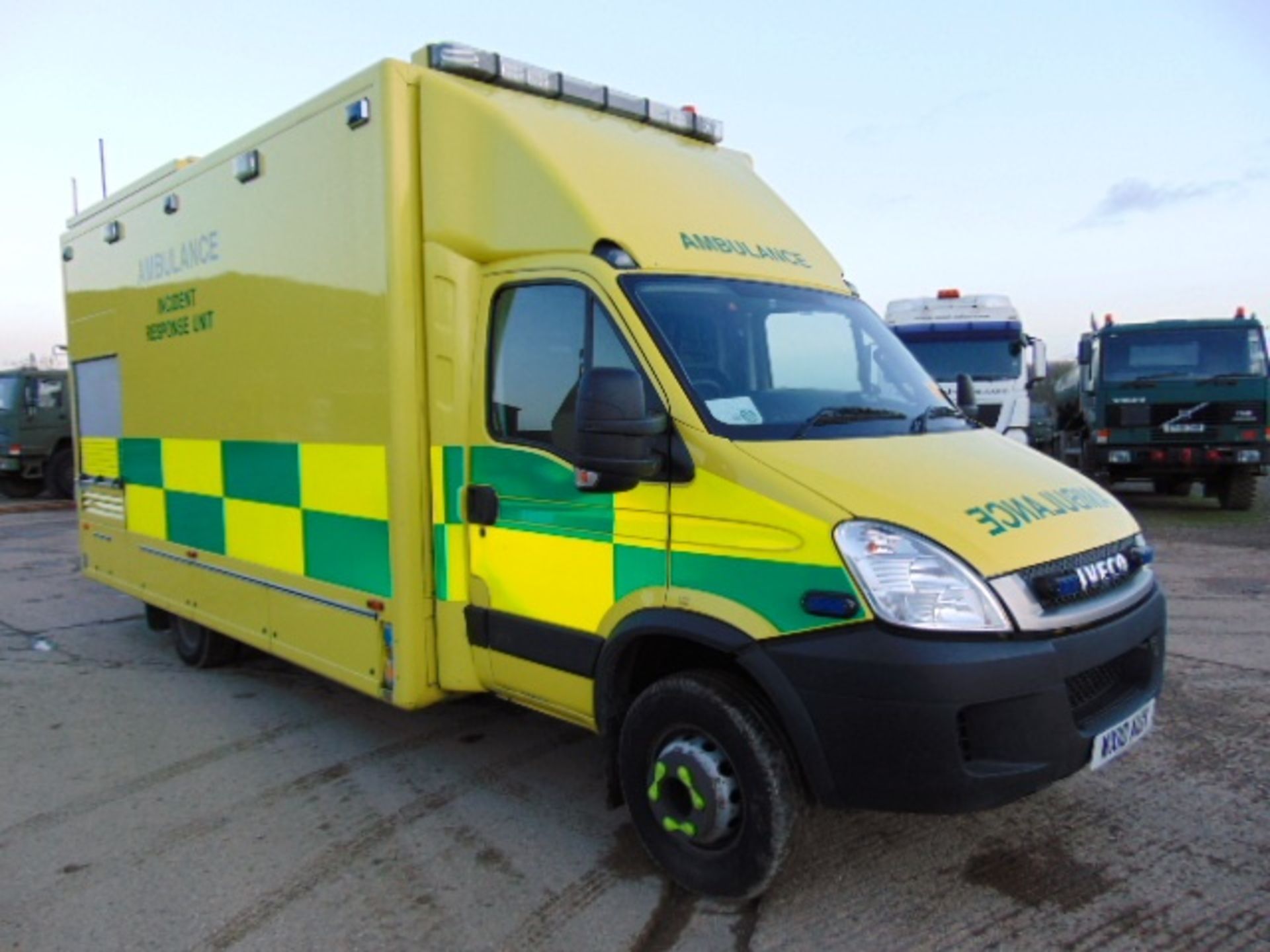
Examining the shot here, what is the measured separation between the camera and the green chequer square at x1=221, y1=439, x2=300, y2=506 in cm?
474

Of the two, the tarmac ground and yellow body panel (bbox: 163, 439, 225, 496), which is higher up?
yellow body panel (bbox: 163, 439, 225, 496)

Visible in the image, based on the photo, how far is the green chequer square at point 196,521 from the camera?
17.6 feet

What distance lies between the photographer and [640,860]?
3.59m

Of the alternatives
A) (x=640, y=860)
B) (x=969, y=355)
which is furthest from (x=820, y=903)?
(x=969, y=355)

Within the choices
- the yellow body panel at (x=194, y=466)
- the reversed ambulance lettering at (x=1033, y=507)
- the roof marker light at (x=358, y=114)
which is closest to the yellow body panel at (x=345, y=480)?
the yellow body panel at (x=194, y=466)


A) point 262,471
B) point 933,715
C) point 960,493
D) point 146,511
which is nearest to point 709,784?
point 933,715

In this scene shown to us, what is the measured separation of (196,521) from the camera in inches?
220

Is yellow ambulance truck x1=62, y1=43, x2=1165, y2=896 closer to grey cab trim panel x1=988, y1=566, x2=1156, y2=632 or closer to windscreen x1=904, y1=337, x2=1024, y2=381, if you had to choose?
grey cab trim panel x1=988, y1=566, x2=1156, y2=632

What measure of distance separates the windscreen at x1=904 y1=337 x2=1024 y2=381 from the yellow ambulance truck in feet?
30.1

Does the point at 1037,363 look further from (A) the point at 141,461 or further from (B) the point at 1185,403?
(A) the point at 141,461

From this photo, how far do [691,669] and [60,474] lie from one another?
17.3 metres

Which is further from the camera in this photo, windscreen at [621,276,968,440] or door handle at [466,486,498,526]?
door handle at [466,486,498,526]

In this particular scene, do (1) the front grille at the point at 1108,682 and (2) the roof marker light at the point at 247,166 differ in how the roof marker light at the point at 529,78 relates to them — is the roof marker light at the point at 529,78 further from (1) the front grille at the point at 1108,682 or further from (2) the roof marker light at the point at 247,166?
(1) the front grille at the point at 1108,682

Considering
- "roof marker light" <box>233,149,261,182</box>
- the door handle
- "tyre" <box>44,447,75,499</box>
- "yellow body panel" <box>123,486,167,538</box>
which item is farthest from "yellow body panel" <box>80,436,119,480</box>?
"tyre" <box>44,447,75,499</box>
